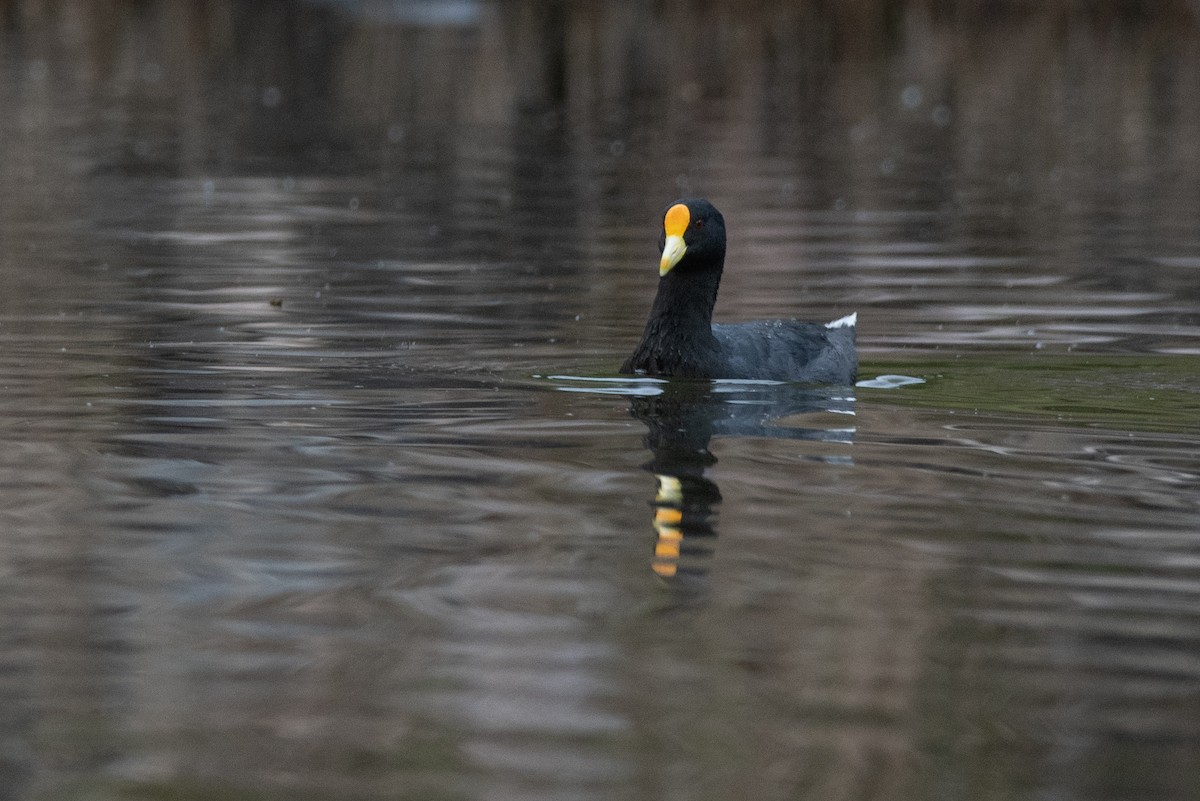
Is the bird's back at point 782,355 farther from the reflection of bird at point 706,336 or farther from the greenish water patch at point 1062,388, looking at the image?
the greenish water patch at point 1062,388

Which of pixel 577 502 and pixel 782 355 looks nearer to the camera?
pixel 577 502

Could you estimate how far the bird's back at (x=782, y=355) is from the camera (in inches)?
370

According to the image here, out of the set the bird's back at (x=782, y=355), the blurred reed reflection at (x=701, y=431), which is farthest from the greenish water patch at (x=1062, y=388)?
the blurred reed reflection at (x=701, y=431)

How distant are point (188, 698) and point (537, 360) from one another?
5.56m

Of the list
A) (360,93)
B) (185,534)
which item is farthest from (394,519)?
(360,93)

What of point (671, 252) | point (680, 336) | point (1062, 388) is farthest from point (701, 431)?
point (1062, 388)

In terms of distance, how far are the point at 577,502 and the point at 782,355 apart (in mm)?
2898

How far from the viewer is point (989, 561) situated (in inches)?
236

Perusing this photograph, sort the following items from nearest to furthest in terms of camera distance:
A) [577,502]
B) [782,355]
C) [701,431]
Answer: [577,502], [701,431], [782,355]

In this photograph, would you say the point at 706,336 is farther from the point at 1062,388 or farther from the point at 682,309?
the point at 1062,388

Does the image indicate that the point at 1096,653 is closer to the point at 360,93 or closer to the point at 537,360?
the point at 537,360

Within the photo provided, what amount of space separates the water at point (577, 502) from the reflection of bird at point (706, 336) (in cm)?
18

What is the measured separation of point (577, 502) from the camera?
22.2 ft

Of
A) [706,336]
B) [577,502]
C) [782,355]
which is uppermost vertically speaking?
[706,336]
